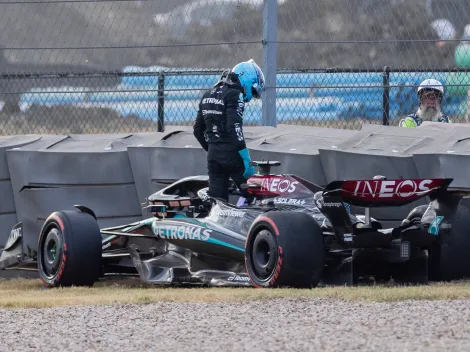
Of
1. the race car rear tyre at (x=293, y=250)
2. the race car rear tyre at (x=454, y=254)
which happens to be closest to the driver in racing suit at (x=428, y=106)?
the race car rear tyre at (x=454, y=254)

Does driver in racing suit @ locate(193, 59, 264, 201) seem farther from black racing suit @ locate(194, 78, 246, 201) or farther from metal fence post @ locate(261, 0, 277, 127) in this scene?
metal fence post @ locate(261, 0, 277, 127)

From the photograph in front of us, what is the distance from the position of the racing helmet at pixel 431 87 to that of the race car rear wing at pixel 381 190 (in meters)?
3.04

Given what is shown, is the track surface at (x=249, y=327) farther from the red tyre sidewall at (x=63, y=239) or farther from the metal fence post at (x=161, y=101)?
the metal fence post at (x=161, y=101)

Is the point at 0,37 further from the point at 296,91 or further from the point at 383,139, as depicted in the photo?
the point at 383,139

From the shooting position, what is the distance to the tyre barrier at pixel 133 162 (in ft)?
31.6

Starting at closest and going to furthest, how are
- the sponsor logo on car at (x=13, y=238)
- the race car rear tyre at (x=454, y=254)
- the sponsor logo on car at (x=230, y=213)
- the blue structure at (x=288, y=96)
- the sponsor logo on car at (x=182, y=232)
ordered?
1. the race car rear tyre at (x=454, y=254)
2. the sponsor logo on car at (x=230, y=213)
3. the sponsor logo on car at (x=182, y=232)
4. the sponsor logo on car at (x=13, y=238)
5. the blue structure at (x=288, y=96)

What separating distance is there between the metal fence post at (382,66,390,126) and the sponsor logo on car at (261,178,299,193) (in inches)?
90.2

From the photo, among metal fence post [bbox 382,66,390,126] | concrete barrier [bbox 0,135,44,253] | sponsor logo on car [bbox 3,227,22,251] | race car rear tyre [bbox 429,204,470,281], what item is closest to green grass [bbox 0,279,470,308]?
race car rear tyre [bbox 429,204,470,281]

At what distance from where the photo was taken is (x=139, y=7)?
11445mm

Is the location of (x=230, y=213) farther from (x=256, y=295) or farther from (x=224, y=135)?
(x=256, y=295)

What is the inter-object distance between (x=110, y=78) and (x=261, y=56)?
1.64 m

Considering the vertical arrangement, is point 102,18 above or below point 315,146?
above

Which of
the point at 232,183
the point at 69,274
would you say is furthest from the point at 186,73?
the point at 69,274

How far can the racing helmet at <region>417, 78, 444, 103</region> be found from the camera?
1106cm
